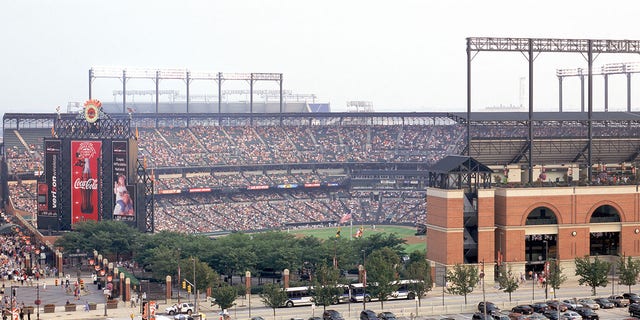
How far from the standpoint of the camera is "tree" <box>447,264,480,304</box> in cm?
→ 8269

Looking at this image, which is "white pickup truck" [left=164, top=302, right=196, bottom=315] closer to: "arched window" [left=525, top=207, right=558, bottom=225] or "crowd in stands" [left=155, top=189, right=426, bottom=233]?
"arched window" [left=525, top=207, right=558, bottom=225]

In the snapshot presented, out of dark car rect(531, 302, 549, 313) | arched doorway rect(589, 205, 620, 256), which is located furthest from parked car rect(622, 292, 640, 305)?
arched doorway rect(589, 205, 620, 256)

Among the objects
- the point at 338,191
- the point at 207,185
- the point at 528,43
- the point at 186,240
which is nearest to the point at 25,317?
the point at 186,240

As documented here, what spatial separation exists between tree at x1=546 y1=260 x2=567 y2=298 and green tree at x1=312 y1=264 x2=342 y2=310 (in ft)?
56.0

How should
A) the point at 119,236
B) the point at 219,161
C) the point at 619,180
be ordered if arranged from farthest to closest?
the point at 219,161 → the point at 119,236 → the point at 619,180

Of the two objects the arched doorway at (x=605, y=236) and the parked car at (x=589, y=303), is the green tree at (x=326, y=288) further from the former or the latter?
the arched doorway at (x=605, y=236)

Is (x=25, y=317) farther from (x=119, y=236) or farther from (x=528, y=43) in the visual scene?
(x=528, y=43)

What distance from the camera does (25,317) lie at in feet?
263

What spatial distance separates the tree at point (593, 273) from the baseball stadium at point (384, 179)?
213 inches

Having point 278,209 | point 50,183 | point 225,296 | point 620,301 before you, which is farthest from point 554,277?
point 278,209

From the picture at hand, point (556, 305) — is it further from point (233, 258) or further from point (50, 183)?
point (50, 183)

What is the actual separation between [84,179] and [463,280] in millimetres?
46286

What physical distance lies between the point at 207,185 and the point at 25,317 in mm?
77558

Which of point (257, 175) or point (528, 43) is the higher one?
point (528, 43)
